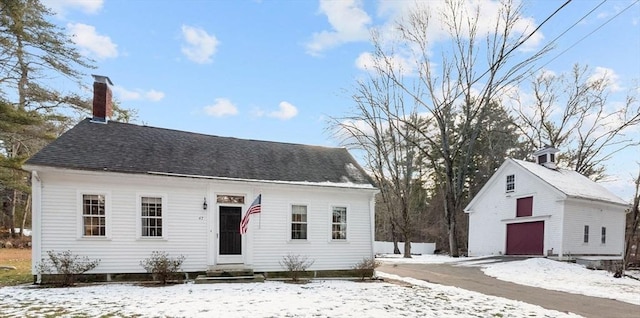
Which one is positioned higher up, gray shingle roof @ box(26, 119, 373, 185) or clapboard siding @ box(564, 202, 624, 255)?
gray shingle roof @ box(26, 119, 373, 185)

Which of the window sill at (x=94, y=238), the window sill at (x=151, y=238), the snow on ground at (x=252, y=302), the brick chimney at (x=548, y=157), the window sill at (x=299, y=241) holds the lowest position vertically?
the snow on ground at (x=252, y=302)

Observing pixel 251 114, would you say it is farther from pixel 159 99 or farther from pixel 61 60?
pixel 61 60

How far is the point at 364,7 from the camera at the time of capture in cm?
1720

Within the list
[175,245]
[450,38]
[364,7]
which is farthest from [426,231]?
[175,245]

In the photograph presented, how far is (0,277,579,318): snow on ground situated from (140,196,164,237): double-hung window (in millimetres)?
1651

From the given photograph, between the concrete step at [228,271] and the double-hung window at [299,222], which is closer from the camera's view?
the concrete step at [228,271]

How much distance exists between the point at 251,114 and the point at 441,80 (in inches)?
553

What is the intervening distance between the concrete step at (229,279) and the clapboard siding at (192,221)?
0.54 meters

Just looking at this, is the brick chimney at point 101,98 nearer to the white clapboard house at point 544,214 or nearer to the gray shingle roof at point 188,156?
the gray shingle roof at point 188,156

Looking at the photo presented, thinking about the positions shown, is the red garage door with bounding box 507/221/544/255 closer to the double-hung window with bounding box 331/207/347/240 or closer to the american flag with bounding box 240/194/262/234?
the double-hung window with bounding box 331/207/347/240

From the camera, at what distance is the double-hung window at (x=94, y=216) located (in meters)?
10.7

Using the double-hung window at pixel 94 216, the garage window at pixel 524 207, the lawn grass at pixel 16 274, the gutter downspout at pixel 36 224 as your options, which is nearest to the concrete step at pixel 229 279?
the double-hung window at pixel 94 216

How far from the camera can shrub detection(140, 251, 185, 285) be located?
35.3 feet

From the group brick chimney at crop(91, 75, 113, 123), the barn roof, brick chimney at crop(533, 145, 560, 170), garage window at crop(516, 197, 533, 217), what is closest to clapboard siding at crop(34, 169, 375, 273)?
brick chimney at crop(91, 75, 113, 123)
